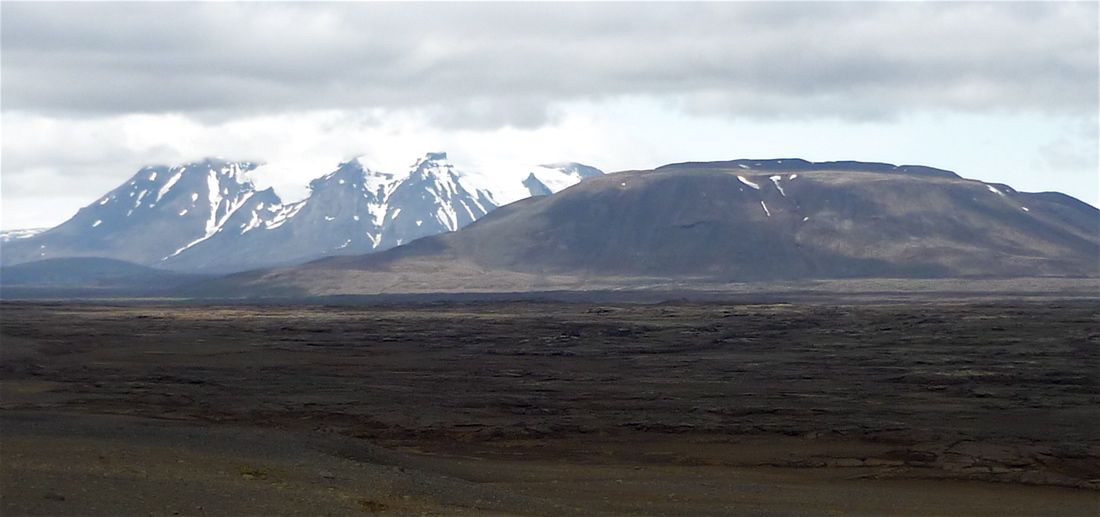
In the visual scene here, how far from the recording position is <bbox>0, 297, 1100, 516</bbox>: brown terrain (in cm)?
2414

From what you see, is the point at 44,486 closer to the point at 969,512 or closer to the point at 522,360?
the point at 969,512

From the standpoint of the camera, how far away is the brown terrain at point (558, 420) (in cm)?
2414

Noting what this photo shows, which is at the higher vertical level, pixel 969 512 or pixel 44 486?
pixel 44 486

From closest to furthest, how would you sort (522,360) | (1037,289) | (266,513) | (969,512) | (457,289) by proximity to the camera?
(266,513), (969,512), (522,360), (1037,289), (457,289)

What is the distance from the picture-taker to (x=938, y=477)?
107 ft

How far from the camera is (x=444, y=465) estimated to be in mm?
31656

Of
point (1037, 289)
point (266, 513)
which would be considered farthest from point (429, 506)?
point (1037, 289)

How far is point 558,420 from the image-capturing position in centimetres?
4122

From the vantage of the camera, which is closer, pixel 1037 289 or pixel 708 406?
pixel 708 406

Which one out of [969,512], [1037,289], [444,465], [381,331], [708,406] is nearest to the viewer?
[969,512]

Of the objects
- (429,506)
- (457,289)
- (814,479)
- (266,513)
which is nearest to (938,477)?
(814,479)

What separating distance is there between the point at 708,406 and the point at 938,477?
1271cm

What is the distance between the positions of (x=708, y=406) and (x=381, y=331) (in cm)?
4450

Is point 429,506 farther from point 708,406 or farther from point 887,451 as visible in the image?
point 708,406
